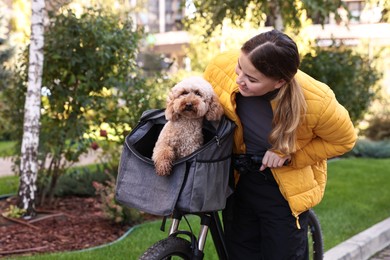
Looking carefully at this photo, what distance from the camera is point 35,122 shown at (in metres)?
6.06

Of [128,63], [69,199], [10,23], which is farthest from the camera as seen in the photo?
[10,23]

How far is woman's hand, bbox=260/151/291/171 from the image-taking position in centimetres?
285

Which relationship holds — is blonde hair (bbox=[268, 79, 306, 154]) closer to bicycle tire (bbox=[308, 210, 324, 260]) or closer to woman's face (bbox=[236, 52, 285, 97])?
woman's face (bbox=[236, 52, 285, 97])

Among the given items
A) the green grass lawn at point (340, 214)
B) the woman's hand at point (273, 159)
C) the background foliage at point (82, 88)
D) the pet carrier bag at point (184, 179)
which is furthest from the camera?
the background foliage at point (82, 88)

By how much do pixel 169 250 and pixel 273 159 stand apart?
0.69 m

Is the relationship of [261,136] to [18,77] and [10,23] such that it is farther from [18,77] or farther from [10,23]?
[10,23]

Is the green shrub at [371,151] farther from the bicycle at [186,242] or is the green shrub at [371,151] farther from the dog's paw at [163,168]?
the dog's paw at [163,168]

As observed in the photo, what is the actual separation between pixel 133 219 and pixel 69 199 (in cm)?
172

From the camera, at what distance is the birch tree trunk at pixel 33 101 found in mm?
6035

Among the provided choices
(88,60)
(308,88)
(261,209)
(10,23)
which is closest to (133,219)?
(88,60)

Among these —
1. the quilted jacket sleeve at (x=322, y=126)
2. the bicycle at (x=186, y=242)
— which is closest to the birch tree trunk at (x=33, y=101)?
the bicycle at (x=186, y=242)

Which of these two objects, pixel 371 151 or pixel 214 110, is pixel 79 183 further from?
pixel 371 151

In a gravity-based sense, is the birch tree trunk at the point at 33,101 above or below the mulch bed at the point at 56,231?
above

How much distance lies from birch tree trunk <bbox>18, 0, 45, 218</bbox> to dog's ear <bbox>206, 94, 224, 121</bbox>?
12.3 feet
